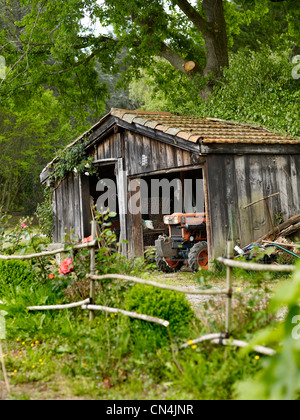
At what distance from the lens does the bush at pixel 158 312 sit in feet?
15.1

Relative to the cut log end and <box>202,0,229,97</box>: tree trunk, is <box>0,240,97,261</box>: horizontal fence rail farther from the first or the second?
the cut log end

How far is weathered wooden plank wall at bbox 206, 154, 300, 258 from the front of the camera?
30.9ft

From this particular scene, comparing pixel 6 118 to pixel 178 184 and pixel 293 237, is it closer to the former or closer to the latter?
pixel 178 184

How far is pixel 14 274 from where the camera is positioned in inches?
271

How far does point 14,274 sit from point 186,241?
171 inches

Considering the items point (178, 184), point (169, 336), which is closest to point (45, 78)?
point (178, 184)

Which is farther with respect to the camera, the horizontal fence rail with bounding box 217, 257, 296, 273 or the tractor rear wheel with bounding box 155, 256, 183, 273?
the tractor rear wheel with bounding box 155, 256, 183, 273

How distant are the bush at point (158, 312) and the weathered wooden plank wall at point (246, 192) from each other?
433 centimetres

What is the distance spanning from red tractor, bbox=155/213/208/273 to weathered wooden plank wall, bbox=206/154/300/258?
71cm

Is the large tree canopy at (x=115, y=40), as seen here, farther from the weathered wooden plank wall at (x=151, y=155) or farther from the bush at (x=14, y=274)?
the bush at (x=14, y=274)

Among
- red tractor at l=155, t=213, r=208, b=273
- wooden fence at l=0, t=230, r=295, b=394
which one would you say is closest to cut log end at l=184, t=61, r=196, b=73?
red tractor at l=155, t=213, r=208, b=273

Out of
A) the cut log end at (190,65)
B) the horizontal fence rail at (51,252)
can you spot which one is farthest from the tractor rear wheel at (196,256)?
the cut log end at (190,65)

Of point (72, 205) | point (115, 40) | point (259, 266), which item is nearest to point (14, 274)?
point (259, 266)

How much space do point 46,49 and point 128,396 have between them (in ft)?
53.3
